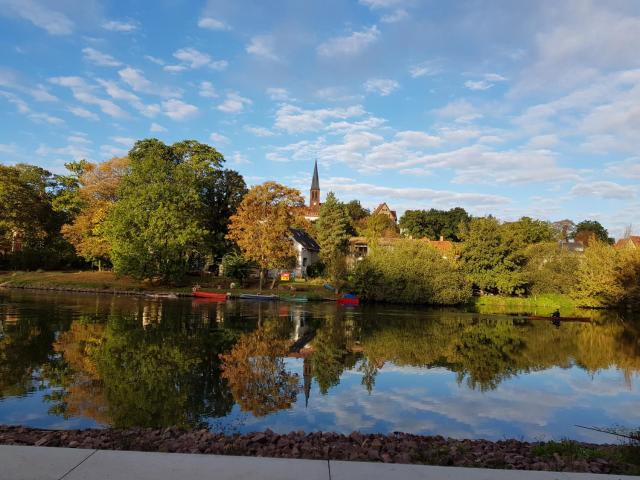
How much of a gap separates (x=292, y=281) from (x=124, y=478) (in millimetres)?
56685

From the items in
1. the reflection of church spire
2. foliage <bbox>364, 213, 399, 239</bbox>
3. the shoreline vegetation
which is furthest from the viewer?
foliage <bbox>364, 213, 399, 239</bbox>

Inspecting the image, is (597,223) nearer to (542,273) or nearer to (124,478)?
(542,273)

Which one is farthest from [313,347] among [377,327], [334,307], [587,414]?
[334,307]

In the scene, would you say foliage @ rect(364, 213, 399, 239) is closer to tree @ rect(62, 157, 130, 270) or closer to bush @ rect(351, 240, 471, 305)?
bush @ rect(351, 240, 471, 305)

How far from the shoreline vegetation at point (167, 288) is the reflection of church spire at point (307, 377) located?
32.3 meters

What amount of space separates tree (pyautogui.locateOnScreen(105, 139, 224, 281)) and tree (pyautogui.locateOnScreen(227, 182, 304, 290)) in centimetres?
487

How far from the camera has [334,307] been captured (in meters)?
44.8

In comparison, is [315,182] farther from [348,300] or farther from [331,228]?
[348,300]

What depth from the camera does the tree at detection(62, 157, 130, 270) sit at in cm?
5484


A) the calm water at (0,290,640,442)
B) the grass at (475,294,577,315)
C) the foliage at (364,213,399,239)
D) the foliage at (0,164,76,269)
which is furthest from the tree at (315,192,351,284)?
the calm water at (0,290,640,442)

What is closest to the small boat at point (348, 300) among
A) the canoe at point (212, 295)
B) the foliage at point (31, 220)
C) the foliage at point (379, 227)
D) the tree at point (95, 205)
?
the canoe at point (212, 295)

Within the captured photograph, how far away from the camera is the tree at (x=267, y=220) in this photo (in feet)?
172

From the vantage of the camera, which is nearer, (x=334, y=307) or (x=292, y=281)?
(x=334, y=307)

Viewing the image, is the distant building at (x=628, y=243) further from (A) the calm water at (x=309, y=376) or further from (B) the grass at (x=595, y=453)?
(B) the grass at (x=595, y=453)
